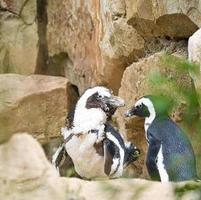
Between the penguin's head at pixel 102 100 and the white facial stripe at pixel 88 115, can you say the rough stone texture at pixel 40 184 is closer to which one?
the white facial stripe at pixel 88 115

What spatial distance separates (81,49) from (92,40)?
25 centimetres

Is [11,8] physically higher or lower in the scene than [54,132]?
higher

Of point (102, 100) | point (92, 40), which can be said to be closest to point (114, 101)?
point (102, 100)

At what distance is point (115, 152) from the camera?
355 cm

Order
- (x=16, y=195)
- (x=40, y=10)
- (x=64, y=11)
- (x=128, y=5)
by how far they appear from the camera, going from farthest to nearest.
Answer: (x=40, y=10) → (x=64, y=11) → (x=128, y=5) → (x=16, y=195)

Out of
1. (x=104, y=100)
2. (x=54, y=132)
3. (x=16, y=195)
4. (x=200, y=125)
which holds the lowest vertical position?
(x=54, y=132)

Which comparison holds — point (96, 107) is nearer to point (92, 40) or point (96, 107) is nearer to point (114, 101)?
point (114, 101)

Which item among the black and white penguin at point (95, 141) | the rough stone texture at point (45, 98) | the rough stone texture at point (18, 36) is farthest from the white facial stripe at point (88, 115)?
the rough stone texture at point (18, 36)

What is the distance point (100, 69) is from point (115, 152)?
908mm

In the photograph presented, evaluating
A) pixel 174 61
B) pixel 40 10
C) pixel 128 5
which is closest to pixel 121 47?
pixel 128 5

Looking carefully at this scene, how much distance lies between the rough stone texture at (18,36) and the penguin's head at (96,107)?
188cm

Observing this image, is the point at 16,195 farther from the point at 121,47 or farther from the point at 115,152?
the point at 121,47

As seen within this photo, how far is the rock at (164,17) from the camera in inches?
140

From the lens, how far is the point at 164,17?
3684 mm
